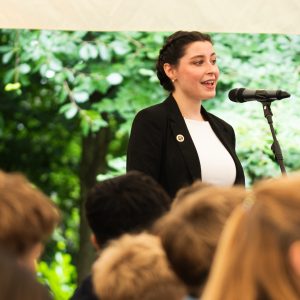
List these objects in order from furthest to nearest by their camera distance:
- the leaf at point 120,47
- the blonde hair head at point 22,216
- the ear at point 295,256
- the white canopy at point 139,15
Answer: the leaf at point 120,47 → the white canopy at point 139,15 → the blonde hair head at point 22,216 → the ear at point 295,256

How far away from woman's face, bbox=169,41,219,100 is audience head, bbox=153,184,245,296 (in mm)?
2119

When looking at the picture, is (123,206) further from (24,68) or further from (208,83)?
(24,68)

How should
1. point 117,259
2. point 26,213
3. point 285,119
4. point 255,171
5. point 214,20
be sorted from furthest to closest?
point 255,171 → point 285,119 → point 214,20 → point 117,259 → point 26,213

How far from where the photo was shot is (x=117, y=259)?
2129 millimetres

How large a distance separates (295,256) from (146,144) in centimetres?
267

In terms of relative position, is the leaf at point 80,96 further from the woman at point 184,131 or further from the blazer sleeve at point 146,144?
the blazer sleeve at point 146,144

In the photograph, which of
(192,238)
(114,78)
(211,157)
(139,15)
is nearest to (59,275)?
(114,78)

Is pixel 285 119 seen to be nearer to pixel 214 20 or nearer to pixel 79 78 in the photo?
pixel 79 78

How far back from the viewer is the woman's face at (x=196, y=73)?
14.3 ft

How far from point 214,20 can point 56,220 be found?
2156mm

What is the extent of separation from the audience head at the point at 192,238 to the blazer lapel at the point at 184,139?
1.82m

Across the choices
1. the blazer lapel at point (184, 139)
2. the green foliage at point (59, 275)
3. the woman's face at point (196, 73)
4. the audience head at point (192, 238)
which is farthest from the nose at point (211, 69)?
the green foliage at point (59, 275)

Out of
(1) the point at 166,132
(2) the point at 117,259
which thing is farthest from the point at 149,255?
(1) the point at 166,132

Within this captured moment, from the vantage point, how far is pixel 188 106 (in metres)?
4.34
